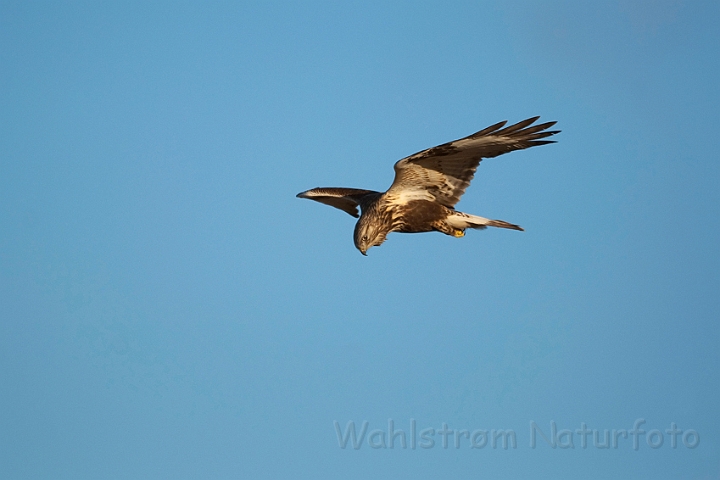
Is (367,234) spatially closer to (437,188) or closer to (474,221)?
(437,188)

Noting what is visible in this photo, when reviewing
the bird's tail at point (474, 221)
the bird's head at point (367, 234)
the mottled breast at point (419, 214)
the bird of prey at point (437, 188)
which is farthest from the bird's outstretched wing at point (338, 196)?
the bird's tail at point (474, 221)

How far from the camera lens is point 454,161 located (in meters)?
12.6

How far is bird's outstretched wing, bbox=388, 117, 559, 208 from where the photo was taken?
39.3ft

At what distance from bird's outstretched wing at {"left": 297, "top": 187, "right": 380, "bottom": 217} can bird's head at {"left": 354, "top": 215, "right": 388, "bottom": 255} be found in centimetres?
196

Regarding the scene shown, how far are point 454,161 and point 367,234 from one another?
1690 mm

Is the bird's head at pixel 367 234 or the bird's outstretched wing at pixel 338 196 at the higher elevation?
the bird's outstretched wing at pixel 338 196

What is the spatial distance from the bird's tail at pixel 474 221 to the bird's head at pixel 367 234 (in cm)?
112

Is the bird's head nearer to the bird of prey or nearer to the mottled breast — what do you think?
the bird of prey

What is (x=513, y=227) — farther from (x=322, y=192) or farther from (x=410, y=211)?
(x=322, y=192)

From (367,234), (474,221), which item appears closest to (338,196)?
(367,234)

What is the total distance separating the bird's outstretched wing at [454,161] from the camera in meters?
12.0

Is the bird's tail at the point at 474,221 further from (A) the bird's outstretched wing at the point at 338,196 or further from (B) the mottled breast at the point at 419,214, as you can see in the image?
(A) the bird's outstretched wing at the point at 338,196

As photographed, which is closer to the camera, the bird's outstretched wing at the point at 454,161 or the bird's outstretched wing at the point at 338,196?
the bird's outstretched wing at the point at 454,161

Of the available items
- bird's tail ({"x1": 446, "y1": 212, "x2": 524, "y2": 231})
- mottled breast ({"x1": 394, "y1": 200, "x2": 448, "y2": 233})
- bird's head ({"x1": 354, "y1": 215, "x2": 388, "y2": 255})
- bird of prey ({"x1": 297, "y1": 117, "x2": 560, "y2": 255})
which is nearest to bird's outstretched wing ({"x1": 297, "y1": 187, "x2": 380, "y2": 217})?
bird of prey ({"x1": 297, "y1": 117, "x2": 560, "y2": 255})
